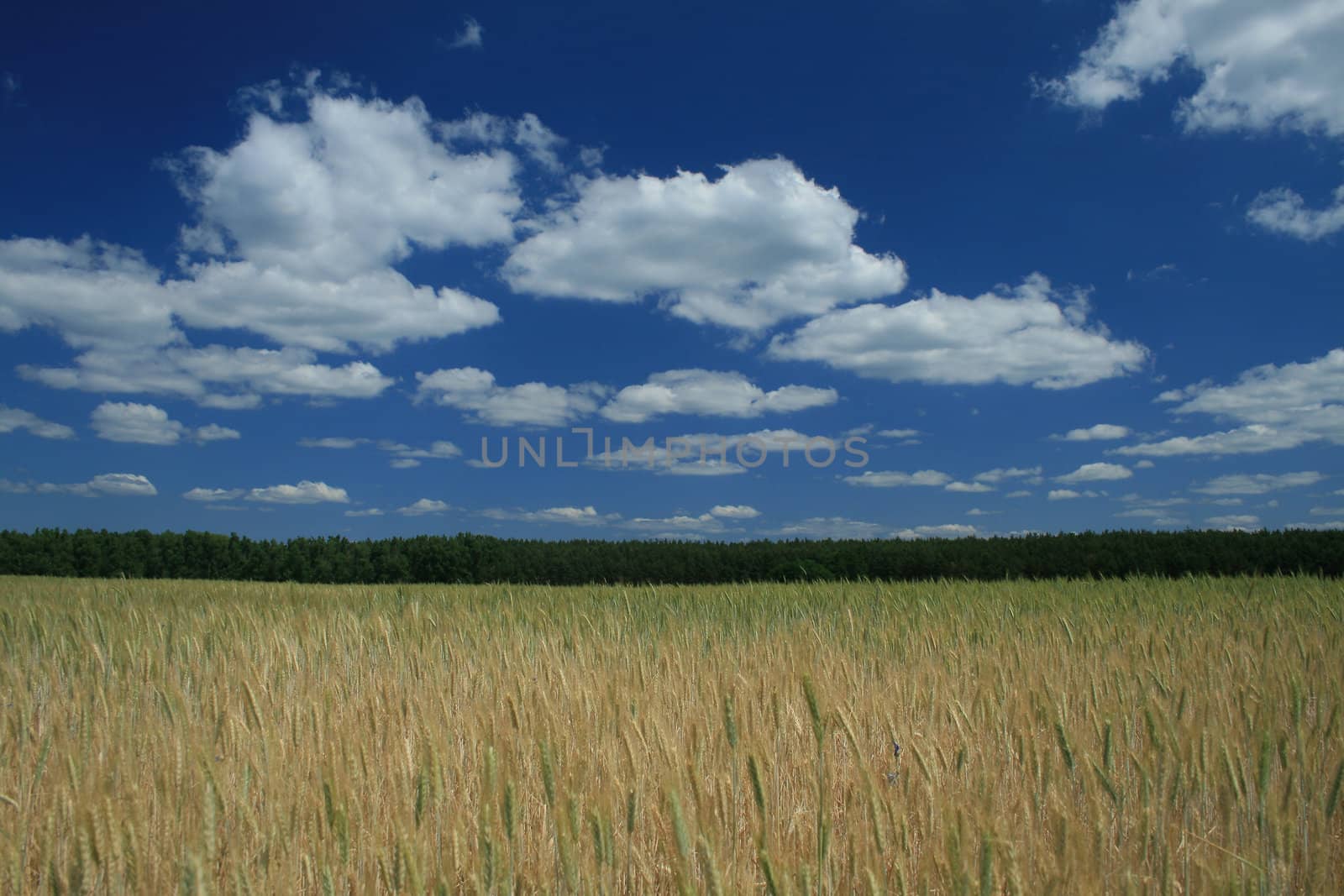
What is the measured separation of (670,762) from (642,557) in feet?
52.5

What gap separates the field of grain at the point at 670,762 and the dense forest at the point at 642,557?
11.9 meters

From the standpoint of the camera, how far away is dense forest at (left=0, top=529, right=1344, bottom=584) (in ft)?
50.1

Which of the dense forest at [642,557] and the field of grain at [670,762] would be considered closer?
the field of grain at [670,762]

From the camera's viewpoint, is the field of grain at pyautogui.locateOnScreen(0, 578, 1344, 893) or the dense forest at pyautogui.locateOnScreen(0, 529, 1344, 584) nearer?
the field of grain at pyautogui.locateOnScreen(0, 578, 1344, 893)

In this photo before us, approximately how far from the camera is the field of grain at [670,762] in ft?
4.68

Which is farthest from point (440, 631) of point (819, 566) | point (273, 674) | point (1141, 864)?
point (819, 566)

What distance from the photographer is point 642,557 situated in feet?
58.3

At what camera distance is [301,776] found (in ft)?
6.49

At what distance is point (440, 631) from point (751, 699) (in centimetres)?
267

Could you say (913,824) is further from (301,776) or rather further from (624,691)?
(301,776)

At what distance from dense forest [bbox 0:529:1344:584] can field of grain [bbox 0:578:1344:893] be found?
11.9 meters

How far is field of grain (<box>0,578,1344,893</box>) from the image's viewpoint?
4.68ft

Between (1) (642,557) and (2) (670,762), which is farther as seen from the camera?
(1) (642,557)

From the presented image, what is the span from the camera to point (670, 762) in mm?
1890
